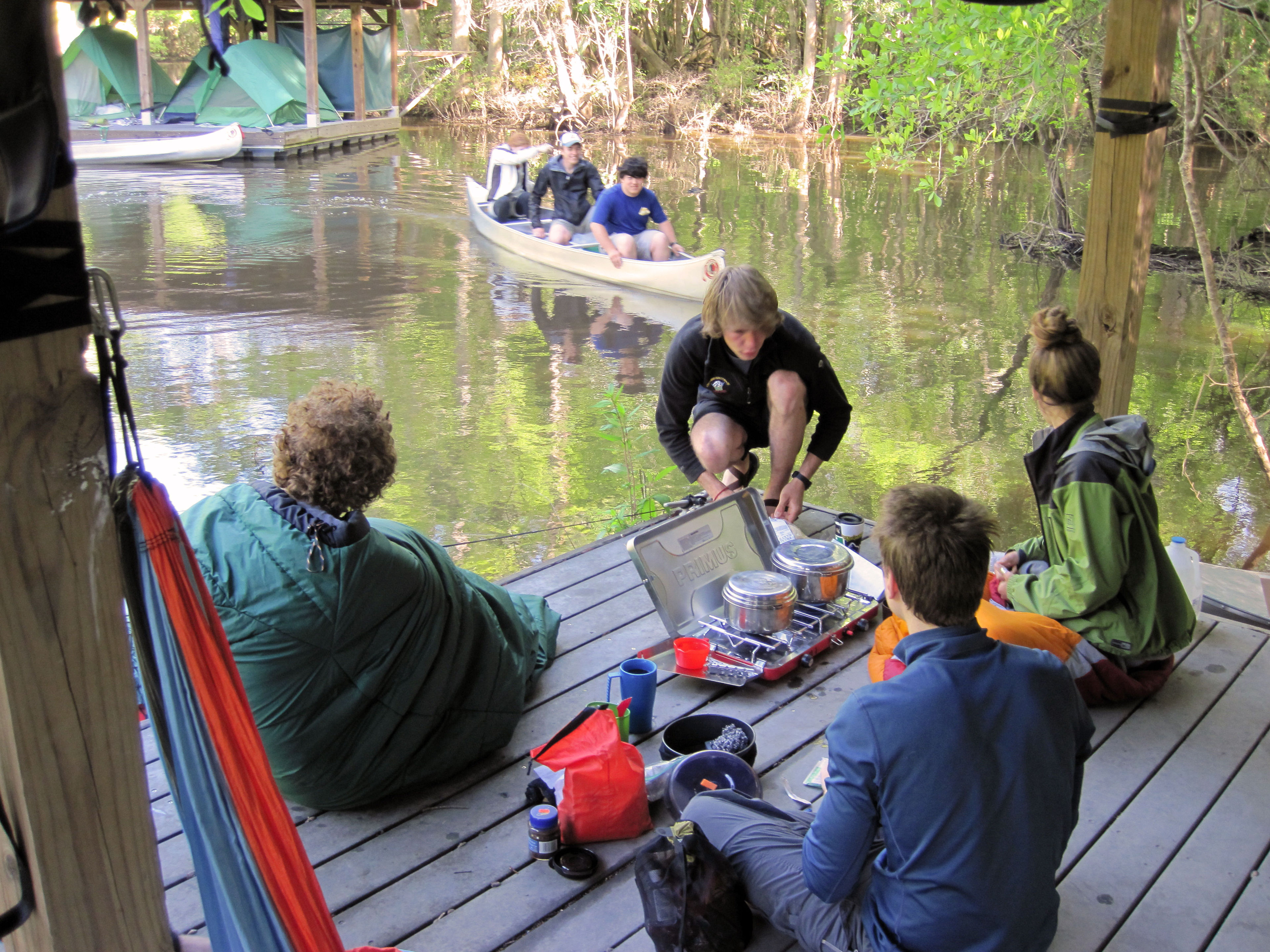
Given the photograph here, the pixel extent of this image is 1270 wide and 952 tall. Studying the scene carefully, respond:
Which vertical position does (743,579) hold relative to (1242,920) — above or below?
above

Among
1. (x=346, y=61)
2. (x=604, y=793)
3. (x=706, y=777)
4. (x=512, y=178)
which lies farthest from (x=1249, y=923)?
(x=346, y=61)

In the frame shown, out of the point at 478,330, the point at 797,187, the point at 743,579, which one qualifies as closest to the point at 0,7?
the point at 743,579

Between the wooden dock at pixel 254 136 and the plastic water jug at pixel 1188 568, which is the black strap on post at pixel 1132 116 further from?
the wooden dock at pixel 254 136

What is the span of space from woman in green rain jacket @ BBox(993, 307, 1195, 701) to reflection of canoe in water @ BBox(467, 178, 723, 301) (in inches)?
243

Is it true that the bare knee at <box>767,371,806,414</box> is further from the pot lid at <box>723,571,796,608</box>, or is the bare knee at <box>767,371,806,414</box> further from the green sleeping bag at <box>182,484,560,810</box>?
the green sleeping bag at <box>182,484,560,810</box>

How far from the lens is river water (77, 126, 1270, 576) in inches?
238

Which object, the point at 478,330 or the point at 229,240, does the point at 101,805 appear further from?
the point at 229,240

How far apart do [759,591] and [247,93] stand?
64.1 feet

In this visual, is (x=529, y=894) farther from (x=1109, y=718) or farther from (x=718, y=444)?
(x=718, y=444)

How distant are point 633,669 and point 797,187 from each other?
16252mm

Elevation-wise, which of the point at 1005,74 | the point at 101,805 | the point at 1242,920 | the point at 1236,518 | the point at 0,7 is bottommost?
the point at 1236,518

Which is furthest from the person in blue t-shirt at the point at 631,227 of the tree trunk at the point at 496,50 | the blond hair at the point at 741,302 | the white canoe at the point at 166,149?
the tree trunk at the point at 496,50

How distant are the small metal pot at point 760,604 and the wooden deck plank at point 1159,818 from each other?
940 mm

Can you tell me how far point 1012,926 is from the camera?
1564mm
